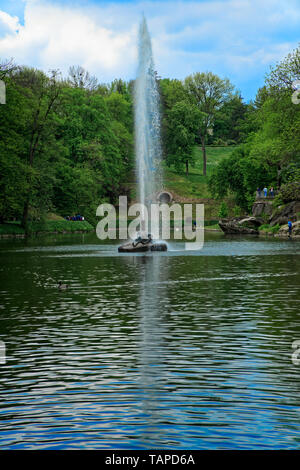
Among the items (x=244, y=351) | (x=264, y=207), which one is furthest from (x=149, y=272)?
(x=264, y=207)

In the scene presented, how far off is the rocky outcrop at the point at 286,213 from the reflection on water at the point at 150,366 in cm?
5188

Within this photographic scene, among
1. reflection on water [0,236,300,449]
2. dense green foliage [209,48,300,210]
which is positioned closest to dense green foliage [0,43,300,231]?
dense green foliage [209,48,300,210]

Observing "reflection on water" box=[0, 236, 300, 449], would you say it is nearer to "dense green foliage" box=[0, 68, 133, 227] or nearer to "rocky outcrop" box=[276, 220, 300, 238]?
"rocky outcrop" box=[276, 220, 300, 238]

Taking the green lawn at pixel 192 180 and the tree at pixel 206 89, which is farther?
the tree at pixel 206 89

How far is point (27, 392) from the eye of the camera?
1119cm

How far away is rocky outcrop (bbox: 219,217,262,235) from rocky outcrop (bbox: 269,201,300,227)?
3.36 m

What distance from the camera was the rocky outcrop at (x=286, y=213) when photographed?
78.2m

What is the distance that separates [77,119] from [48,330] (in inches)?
3716

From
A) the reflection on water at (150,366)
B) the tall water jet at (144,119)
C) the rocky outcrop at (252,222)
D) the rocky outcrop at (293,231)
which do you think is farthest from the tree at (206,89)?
the reflection on water at (150,366)

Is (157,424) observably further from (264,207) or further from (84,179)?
(84,179)

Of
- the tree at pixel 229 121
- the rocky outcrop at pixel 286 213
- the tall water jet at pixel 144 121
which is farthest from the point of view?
the tree at pixel 229 121

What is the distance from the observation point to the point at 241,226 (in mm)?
84062

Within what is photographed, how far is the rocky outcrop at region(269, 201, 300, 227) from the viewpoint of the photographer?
78188 millimetres

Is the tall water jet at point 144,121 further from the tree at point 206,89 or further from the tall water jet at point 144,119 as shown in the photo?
the tree at point 206,89
